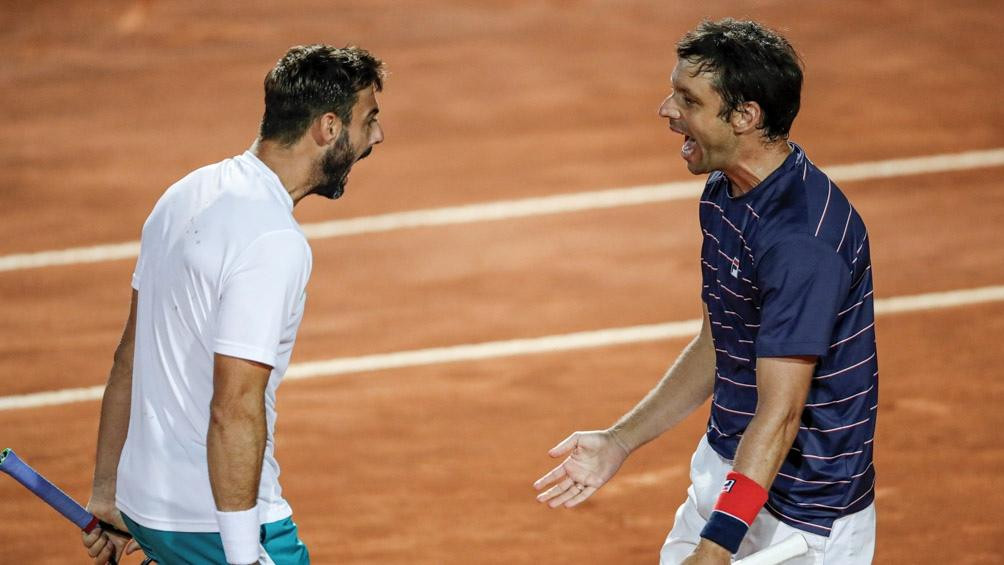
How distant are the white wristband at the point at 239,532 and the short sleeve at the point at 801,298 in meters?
1.49

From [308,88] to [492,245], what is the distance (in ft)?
19.1

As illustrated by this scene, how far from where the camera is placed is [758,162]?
4371mm

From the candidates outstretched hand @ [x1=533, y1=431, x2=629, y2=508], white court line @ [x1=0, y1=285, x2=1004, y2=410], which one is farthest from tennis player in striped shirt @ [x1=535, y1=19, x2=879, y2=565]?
white court line @ [x1=0, y1=285, x2=1004, y2=410]

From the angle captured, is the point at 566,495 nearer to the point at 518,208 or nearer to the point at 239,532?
the point at 239,532

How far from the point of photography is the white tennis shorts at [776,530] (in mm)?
4496

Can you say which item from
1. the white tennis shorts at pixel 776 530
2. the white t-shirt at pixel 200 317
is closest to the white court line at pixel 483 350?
the white tennis shorts at pixel 776 530

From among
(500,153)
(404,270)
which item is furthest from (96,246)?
(500,153)

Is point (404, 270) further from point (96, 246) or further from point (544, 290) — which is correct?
point (96, 246)

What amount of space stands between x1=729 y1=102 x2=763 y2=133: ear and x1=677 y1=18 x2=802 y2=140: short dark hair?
0.01 m

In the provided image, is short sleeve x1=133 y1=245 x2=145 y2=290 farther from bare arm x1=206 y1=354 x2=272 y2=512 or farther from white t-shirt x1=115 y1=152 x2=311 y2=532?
bare arm x1=206 y1=354 x2=272 y2=512

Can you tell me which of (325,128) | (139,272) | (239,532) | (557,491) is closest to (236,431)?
(239,532)

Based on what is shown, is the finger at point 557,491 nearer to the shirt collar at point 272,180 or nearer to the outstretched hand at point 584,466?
the outstretched hand at point 584,466

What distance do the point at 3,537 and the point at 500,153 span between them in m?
5.38

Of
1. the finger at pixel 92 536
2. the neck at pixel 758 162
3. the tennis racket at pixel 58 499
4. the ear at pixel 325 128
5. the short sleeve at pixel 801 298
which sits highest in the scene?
the ear at pixel 325 128
